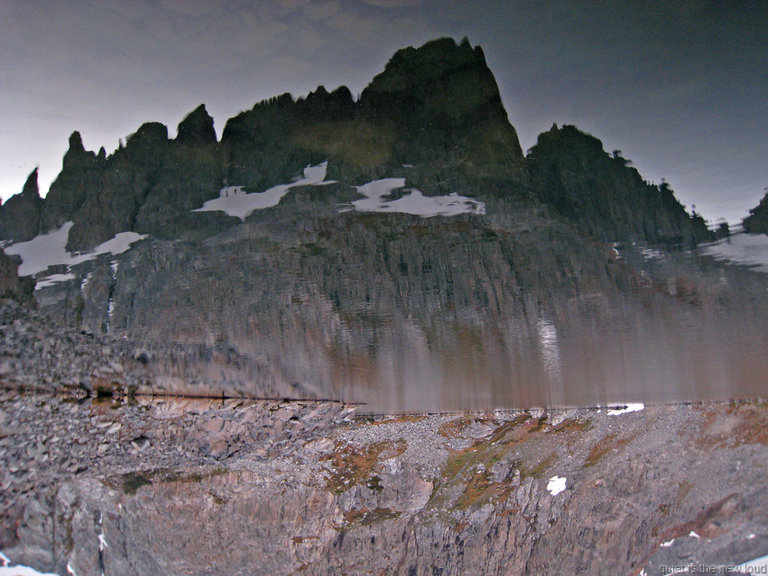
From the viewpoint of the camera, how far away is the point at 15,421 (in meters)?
6.20

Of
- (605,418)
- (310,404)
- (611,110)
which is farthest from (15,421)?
(605,418)

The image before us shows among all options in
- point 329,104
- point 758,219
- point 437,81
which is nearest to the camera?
point 437,81

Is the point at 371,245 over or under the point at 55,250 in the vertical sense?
under

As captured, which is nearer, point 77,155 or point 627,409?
point 77,155

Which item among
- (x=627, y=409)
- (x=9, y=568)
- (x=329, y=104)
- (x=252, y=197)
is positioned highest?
(x=329, y=104)

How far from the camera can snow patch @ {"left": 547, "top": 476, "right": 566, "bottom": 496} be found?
28.8 ft

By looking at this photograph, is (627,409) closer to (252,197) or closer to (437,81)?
(437,81)

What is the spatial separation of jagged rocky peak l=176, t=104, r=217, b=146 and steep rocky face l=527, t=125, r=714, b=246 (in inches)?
88.8

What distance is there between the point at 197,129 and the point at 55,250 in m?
1.71

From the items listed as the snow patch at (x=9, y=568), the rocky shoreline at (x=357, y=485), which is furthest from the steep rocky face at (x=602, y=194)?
the snow patch at (x=9, y=568)

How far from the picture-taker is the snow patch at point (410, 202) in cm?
349

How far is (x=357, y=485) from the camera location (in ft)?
26.7

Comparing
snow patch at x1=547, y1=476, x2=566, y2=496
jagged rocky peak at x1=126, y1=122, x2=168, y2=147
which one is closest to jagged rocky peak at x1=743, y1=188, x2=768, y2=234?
jagged rocky peak at x1=126, y1=122, x2=168, y2=147

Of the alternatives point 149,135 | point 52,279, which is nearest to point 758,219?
point 149,135
